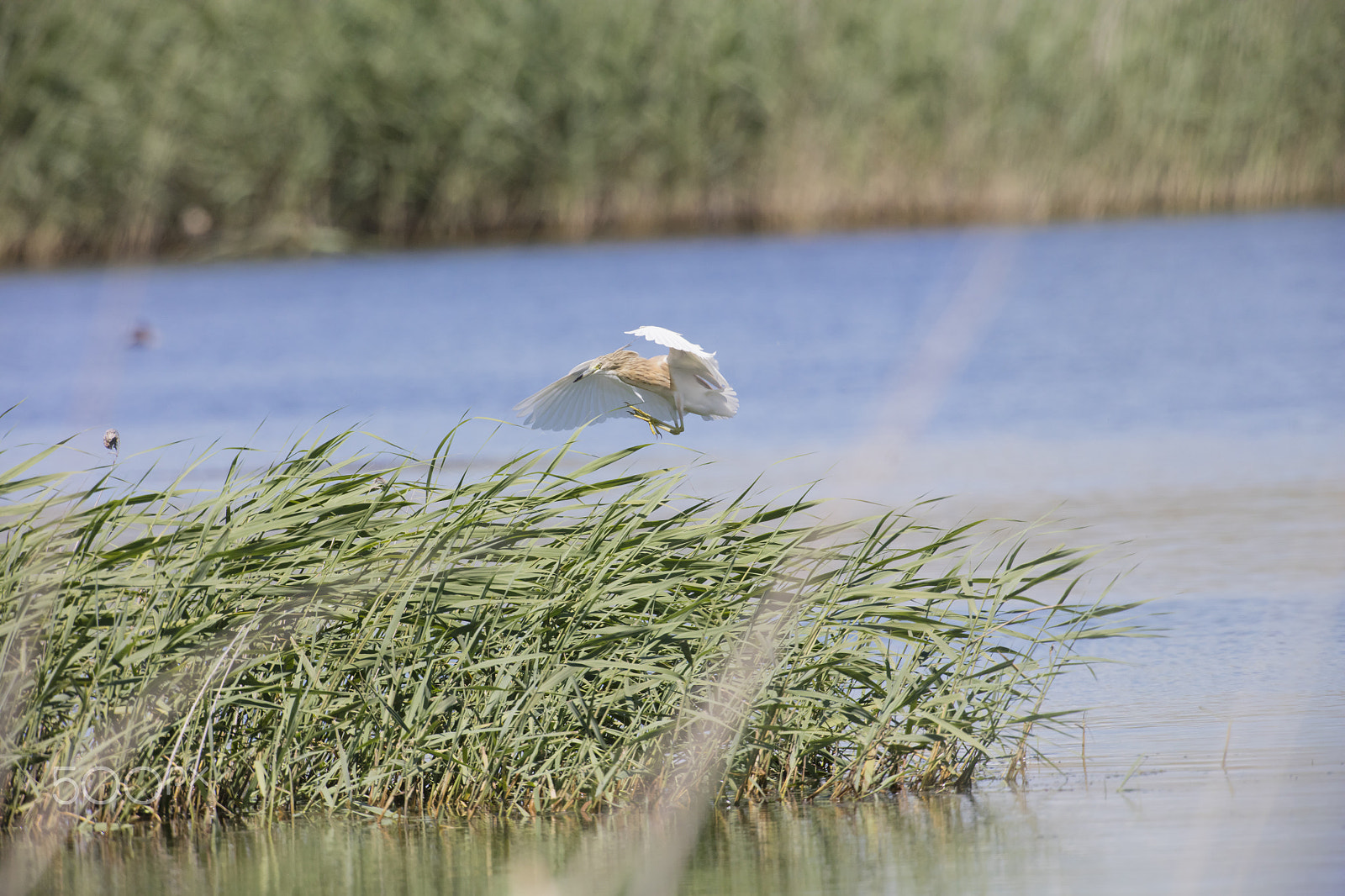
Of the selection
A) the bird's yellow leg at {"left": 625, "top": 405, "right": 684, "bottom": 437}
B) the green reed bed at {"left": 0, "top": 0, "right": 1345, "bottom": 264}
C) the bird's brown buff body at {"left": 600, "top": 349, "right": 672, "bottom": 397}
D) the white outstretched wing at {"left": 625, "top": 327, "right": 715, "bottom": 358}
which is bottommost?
the bird's yellow leg at {"left": 625, "top": 405, "right": 684, "bottom": 437}

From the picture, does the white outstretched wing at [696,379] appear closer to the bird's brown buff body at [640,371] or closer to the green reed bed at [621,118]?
the bird's brown buff body at [640,371]

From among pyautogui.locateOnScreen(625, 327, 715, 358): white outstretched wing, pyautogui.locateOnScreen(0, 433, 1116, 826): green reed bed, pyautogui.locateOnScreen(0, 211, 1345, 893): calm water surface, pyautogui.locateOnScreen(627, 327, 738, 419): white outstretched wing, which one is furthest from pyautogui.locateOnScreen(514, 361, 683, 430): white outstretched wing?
pyautogui.locateOnScreen(0, 211, 1345, 893): calm water surface

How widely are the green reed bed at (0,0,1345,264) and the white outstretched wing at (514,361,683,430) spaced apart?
13.9 metres

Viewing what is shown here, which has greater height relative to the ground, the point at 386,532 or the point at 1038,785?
the point at 386,532

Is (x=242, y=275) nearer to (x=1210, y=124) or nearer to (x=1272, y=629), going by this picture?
(x=1210, y=124)

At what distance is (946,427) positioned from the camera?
37.2ft

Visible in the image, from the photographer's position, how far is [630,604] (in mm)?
4352

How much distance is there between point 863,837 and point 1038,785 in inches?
25.4

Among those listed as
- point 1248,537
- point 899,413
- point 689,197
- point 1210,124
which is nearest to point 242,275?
point 689,197

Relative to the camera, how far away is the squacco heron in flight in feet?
15.8

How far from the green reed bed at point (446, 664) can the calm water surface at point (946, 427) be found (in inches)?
5.6

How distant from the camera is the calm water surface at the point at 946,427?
12.4 feet

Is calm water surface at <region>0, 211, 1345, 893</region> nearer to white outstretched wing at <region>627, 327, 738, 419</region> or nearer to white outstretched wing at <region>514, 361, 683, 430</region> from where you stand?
white outstretched wing at <region>514, 361, 683, 430</region>

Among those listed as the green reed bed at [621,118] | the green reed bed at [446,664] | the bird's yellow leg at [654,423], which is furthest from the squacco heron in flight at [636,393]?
the green reed bed at [621,118]
